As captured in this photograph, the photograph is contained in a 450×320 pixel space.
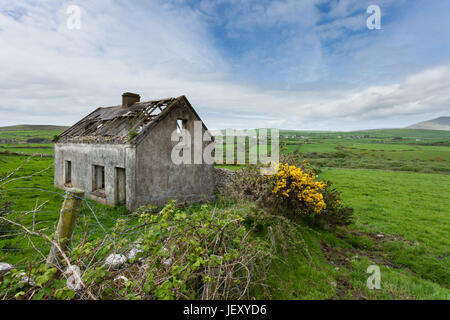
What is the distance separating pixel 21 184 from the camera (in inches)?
685

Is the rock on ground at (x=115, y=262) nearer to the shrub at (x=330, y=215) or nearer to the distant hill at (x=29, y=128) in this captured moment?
the shrub at (x=330, y=215)

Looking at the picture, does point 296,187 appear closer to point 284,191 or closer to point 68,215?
point 284,191

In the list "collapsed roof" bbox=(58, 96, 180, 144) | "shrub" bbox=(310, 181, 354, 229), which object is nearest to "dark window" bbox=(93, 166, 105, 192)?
"collapsed roof" bbox=(58, 96, 180, 144)

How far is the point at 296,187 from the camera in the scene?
767 centimetres

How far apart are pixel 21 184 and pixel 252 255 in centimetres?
2092

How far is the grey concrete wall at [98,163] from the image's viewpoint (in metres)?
11.0

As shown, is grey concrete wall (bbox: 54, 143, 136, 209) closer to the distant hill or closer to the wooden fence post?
the wooden fence post

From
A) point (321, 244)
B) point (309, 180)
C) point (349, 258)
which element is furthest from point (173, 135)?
point (349, 258)

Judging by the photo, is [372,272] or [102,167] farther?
[102,167]

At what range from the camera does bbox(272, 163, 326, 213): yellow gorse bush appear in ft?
24.5

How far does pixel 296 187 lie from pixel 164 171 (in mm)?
7375

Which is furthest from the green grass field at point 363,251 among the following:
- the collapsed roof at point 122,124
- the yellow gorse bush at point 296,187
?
the collapsed roof at point 122,124
